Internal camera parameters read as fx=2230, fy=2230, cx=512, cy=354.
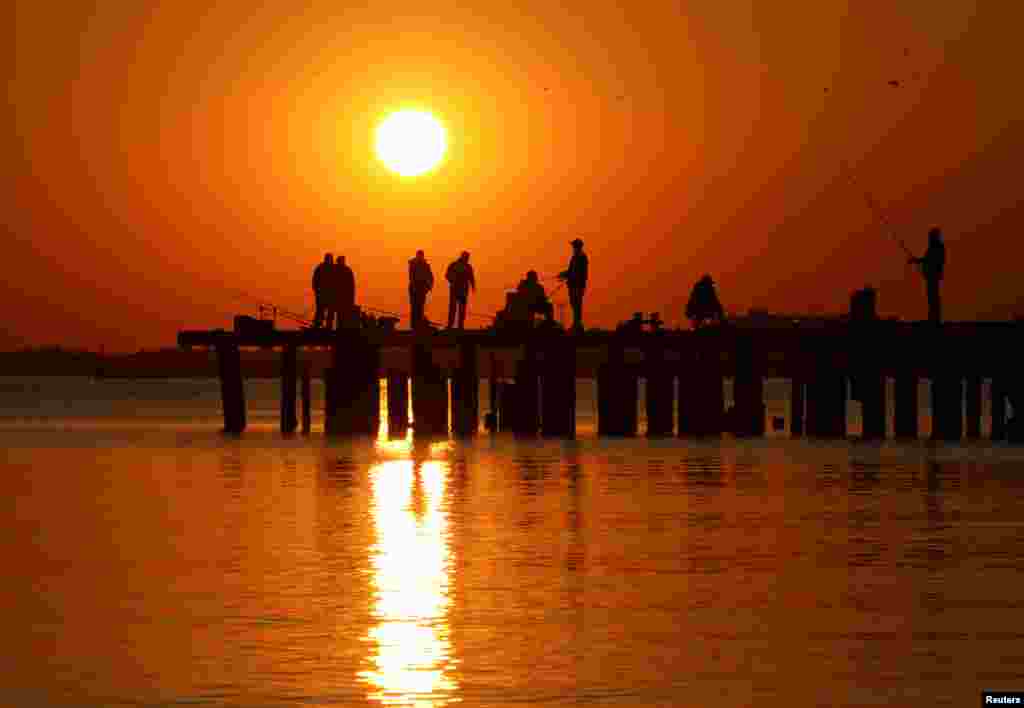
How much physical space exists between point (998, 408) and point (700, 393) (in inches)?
339

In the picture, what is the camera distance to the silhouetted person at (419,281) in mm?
52562

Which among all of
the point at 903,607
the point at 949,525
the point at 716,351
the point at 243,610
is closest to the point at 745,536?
the point at 949,525

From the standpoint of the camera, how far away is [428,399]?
195ft

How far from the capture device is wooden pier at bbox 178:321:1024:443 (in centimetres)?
5288

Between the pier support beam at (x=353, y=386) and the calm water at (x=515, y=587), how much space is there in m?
14.5

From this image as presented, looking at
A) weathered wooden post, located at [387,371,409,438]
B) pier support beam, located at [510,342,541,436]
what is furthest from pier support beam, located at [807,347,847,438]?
weathered wooden post, located at [387,371,409,438]

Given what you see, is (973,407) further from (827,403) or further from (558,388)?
(558,388)

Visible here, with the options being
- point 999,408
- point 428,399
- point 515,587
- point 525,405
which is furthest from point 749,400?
point 515,587

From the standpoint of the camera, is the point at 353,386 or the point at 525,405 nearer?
the point at 525,405

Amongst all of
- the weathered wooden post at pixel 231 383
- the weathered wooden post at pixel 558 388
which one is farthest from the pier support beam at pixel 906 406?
the weathered wooden post at pixel 231 383

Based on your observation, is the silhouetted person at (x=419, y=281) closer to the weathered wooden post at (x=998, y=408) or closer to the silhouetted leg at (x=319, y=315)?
the silhouetted leg at (x=319, y=315)

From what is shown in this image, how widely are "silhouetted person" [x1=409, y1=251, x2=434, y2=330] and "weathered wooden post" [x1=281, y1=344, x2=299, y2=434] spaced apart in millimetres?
5183

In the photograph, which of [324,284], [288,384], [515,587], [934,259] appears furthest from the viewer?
[288,384]

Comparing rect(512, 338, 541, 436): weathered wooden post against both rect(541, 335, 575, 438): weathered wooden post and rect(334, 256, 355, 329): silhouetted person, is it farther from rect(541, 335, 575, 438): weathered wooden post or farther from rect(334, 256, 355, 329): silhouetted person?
rect(334, 256, 355, 329): silhouetted person
